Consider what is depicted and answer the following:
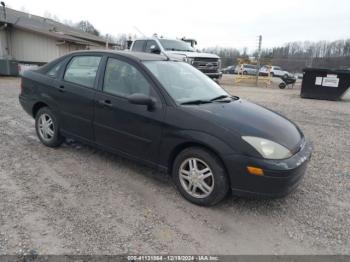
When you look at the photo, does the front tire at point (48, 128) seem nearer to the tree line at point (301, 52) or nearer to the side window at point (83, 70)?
the side window at point (83, 70)

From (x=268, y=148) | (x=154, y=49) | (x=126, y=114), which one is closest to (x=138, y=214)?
(x=126, y=114)

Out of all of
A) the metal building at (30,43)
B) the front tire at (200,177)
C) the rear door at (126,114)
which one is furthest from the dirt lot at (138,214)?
the metal building at (30,43)

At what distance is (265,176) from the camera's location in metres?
2.75

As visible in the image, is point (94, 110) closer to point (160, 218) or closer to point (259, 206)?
point (160, 218)

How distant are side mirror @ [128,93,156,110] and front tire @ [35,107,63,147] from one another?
1818 millimetres

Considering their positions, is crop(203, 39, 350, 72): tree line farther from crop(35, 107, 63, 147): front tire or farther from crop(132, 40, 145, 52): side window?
crop(35, 107, 63, 147): front tire

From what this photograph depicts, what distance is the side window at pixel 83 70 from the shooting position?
4.00 metres

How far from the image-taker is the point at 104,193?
3344 millimetres

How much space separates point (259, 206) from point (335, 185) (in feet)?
4.49

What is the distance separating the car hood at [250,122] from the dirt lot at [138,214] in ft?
2.63

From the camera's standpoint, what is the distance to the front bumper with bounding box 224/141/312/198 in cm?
275

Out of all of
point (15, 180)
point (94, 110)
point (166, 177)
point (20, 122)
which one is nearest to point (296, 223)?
point (166, 177)

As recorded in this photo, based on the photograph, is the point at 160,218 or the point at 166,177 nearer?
the point at 160,218

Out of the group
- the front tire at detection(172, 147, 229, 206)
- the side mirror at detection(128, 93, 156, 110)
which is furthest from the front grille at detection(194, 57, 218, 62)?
the front tire at detection(172, 147, 229, 206)
